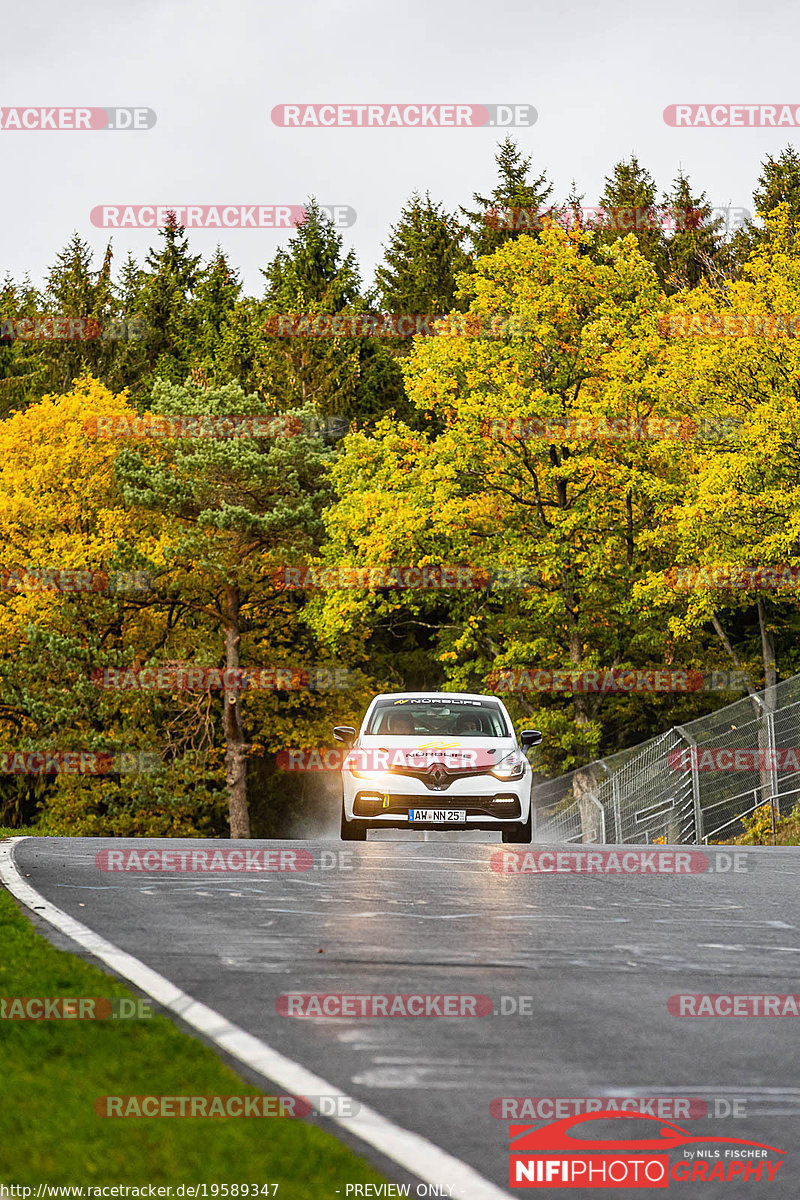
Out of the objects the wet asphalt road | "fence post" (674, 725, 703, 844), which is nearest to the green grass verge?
the wet asphalt road

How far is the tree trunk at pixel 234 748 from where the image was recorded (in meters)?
47.3

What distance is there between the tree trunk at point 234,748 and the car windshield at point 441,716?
28.8 meters

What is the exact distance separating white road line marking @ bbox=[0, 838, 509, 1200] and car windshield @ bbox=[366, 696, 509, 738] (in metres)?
9.00

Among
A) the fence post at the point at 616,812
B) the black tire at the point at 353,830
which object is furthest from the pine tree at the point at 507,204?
the black tire at the point at 353,830

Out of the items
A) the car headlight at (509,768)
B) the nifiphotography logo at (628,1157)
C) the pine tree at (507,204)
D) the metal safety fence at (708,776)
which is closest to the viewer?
the nifiphotography logo at (628,1157)

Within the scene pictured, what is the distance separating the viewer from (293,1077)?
5.55 meters

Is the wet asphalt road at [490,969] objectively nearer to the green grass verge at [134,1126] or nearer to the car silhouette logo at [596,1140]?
the car silhouette logo at [596,1140]

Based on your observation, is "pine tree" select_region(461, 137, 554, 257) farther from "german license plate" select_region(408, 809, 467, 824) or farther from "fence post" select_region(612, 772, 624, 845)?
"german license plate" select_region(408, 809, 467, 824)

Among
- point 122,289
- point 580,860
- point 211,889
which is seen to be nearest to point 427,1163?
point 211,889

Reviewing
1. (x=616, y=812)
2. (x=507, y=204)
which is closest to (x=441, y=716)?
(x=616, y=812)

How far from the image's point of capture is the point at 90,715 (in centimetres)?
4572

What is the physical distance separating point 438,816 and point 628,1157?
461 inches

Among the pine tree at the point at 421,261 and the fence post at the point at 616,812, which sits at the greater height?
the pine tree at the point at 421,261

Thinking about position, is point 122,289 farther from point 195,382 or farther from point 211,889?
point 211,889
